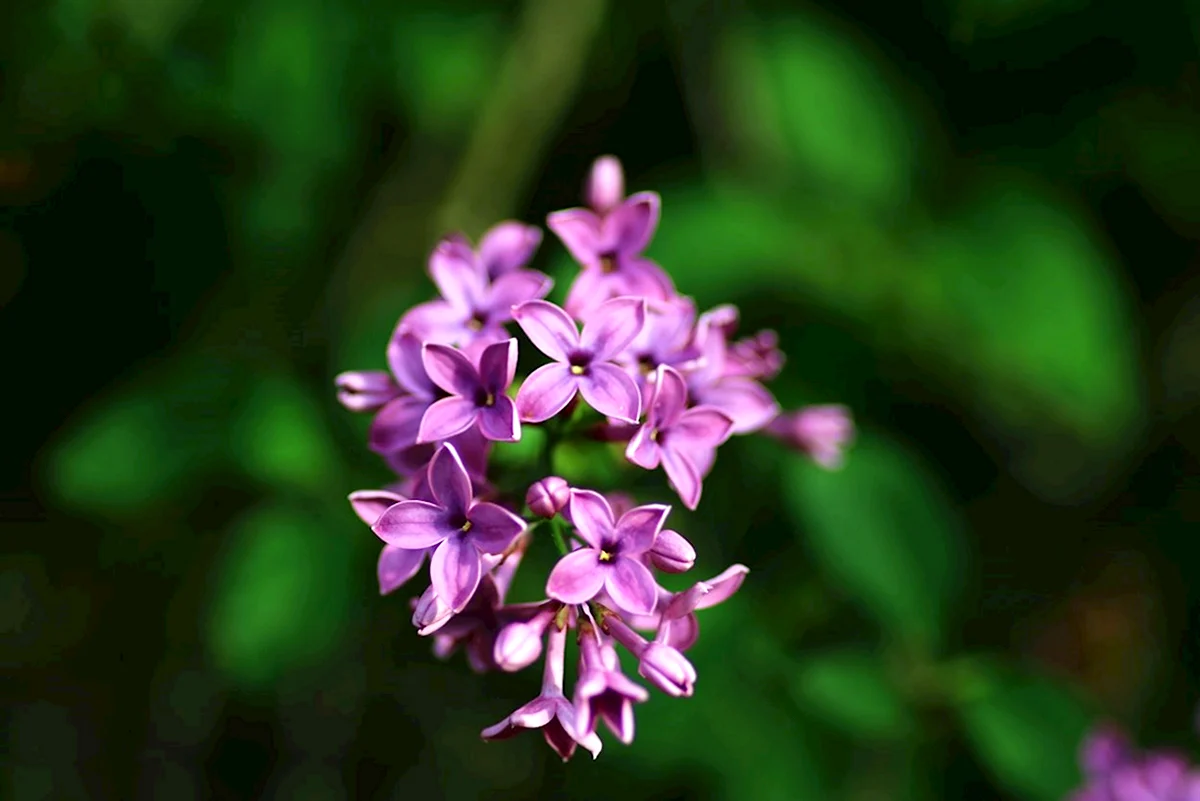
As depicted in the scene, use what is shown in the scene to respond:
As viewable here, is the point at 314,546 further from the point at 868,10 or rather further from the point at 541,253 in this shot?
the point at 868,10

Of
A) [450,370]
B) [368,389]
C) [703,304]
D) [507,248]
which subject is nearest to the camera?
[450,370]

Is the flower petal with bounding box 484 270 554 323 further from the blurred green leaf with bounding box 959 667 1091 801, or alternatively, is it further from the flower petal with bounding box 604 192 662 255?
the blurred green leaf with bounding box 959 667 1091 801

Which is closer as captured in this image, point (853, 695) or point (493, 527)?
point (493, 527)

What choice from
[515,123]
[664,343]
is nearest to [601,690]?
[664,343]

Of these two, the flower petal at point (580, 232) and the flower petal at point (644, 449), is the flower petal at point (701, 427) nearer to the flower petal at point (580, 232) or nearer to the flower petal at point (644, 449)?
the flower petal at point (644, 449)

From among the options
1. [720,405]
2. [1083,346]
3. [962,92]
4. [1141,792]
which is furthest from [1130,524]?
[720,405]

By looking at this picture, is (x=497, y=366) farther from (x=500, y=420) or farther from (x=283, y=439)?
(x=283, y=439)

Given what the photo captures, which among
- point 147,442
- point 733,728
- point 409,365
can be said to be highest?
point 409,365

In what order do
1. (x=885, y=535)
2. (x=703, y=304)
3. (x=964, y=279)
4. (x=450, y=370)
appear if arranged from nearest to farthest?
(x=450, y=370), (x=885, y=535), (x=703, y=304), (x=964, y=279)
